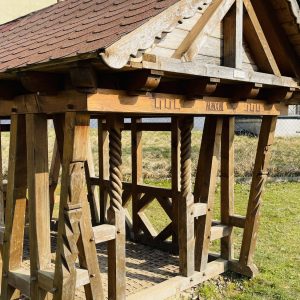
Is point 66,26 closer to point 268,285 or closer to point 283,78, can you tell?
point 283,78

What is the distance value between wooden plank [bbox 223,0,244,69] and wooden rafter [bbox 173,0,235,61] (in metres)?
0.13

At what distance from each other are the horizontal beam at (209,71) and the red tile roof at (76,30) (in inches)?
13.7

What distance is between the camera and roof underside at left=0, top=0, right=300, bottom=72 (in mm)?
3141

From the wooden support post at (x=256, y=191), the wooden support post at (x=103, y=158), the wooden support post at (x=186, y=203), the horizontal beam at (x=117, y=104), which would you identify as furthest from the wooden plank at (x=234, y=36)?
the wooden support post at (x=103, y=158)

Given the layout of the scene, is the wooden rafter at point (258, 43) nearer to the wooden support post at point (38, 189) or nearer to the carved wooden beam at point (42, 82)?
the carved wooden beam at point (42, 82)

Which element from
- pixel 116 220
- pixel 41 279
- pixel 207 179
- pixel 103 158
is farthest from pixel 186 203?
pixel 103 158

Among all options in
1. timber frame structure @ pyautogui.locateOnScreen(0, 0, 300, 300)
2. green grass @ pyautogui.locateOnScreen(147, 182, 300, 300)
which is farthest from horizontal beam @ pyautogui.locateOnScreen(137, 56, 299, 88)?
green grass @ pyautogui.locateOnScreen(147, 182, 300, 300)

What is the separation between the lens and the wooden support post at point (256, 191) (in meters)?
5.65

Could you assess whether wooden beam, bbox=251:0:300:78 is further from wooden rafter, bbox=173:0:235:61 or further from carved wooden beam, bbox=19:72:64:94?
carved wooden beam, bbox=19:72:64:94

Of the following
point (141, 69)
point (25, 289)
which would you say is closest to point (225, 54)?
point (141, 69)

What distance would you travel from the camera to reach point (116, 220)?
425 cm

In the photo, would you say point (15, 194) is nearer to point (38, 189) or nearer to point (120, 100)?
point (38, 189)

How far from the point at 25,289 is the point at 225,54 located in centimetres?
313

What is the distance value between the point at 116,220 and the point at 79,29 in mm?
1884
